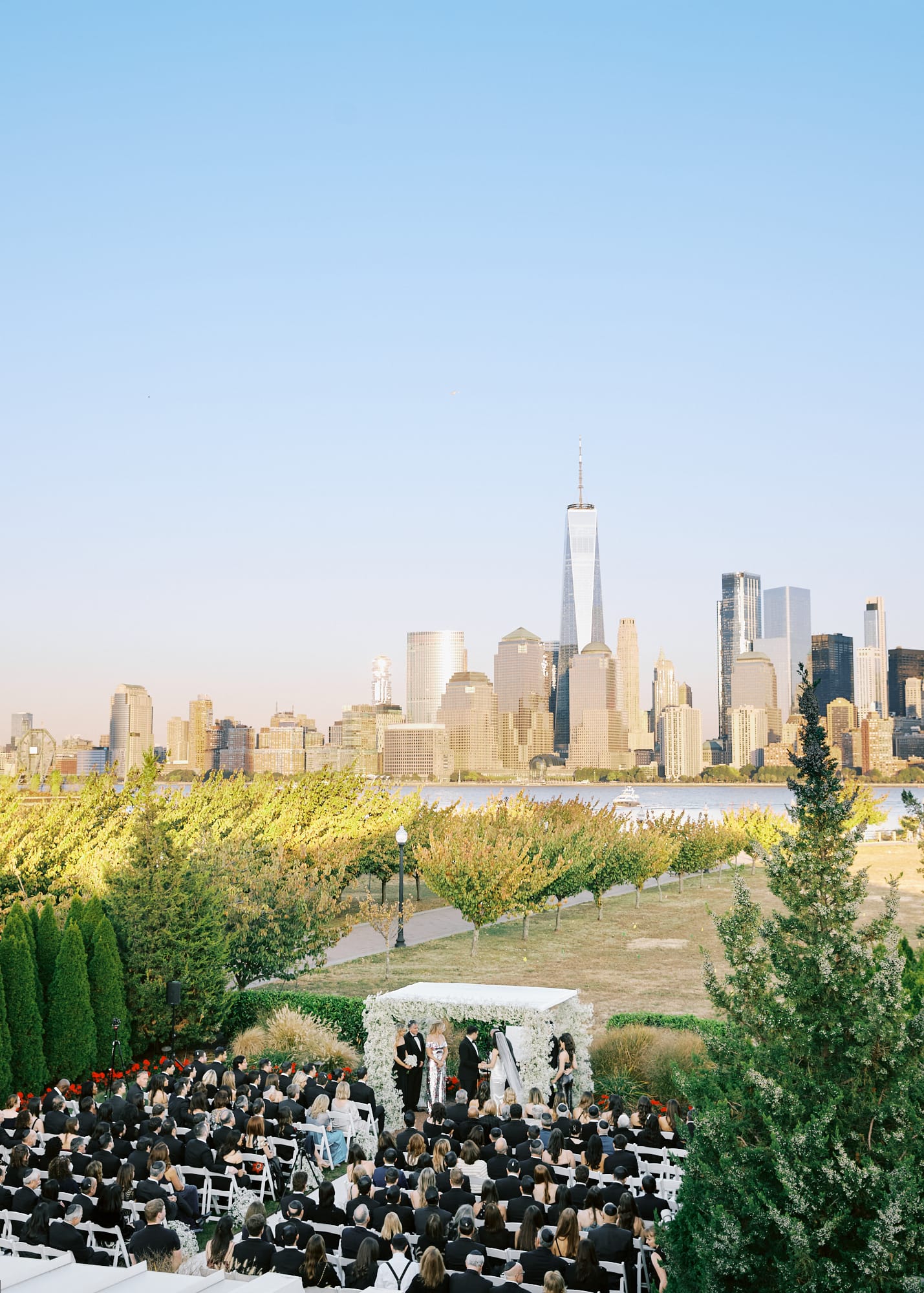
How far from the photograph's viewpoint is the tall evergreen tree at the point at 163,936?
66.9 ft

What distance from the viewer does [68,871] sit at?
2845cm

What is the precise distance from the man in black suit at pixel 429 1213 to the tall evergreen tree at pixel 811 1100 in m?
2.89

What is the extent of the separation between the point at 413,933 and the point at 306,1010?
15.8 metres

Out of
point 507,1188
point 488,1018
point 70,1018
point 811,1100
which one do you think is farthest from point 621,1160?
point 70,1018

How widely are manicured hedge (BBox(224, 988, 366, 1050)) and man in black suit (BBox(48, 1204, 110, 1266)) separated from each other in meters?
12.8

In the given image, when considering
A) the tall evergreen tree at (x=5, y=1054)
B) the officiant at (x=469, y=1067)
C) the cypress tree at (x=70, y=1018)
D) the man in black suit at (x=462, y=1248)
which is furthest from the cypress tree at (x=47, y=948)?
the man in black suit at (x=462, y=1248)

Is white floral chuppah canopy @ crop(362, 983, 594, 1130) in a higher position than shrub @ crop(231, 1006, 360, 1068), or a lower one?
higher

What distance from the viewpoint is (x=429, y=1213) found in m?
9.90

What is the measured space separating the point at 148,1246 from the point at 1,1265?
7.95ft

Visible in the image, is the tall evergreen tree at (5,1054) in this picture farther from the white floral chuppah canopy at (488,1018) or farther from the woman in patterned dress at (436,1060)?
the woman in patterned dress at (436,1060)

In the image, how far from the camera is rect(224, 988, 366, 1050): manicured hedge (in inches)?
900

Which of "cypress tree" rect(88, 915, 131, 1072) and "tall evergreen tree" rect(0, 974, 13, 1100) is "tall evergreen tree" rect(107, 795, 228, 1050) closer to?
"cypress tree" rect(88, 915, 131, 1072)

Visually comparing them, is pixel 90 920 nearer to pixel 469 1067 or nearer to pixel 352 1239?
pixel 469 1067

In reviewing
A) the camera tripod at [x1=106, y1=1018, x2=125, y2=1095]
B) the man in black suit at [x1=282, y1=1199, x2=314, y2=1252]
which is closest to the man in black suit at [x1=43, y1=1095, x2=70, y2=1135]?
the man in black suit at [x1=282, y1=1199, x2=314, y2=1252]
